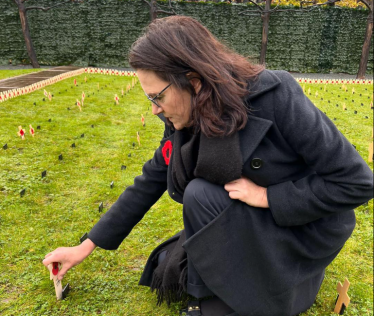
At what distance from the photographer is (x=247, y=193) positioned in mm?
1515

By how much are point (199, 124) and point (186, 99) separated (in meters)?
0.13

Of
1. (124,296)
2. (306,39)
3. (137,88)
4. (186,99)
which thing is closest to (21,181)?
(124,296)

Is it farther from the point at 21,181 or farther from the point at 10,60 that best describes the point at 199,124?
the point at 10,60

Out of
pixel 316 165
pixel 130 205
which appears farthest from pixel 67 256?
pixel 316 165

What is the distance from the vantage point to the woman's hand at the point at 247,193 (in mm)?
1513

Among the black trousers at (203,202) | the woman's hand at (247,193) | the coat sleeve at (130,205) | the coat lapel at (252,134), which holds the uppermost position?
the coat lapel at (252,134)

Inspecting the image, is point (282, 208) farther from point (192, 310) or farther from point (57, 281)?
point (57, 281)

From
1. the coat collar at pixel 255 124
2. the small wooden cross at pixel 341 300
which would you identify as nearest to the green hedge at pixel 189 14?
the coat collar at pixel 255 124

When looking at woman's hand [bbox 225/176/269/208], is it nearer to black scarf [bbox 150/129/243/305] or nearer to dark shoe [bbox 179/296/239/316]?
black scarf [bbox 150/129/243/305]

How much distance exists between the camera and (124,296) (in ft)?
6.91

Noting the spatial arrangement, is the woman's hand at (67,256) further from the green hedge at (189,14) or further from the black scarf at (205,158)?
the green hedge at (189,14)

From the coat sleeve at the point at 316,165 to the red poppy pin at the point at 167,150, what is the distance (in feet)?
2.02

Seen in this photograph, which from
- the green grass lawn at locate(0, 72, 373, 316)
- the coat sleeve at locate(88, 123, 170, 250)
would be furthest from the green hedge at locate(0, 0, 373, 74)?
the coat sleeve at locate(88, 123, 170, 250)

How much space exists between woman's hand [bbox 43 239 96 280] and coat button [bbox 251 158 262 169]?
41.9 inches
